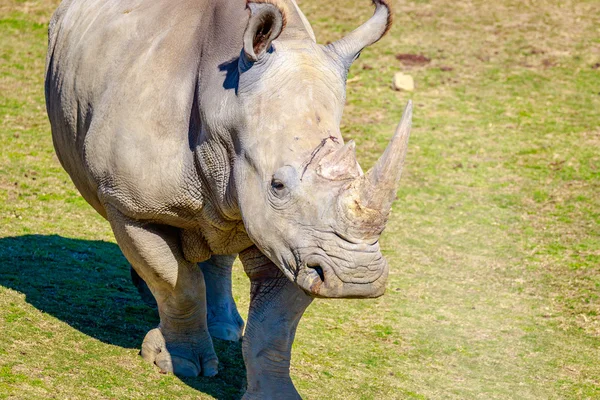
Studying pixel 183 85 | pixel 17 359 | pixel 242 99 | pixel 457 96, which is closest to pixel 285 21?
pixel 242 99

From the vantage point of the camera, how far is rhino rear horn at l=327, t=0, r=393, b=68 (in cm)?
530

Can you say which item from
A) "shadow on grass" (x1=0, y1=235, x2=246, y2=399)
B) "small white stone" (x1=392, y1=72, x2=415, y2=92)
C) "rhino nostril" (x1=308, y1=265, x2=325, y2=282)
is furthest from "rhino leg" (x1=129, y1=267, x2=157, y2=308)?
"small white stone" (x1=392, y1=72, x2=415, y2=92)

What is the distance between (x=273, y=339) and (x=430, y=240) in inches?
140

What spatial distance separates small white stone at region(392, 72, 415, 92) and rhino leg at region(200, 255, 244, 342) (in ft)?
19.2

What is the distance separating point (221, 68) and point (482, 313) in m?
3.24

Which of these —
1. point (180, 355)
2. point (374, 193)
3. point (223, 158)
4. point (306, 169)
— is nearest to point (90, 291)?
point (180, 355)

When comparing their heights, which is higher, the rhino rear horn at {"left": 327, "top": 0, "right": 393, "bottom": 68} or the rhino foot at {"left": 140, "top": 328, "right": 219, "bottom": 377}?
the rhino rear horn at {"left": 327, "top": 0, "right": 393, "bottom": 68}

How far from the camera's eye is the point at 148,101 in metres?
5.55

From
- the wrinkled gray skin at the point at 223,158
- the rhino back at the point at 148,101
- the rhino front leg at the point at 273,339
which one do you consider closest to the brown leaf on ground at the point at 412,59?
the wrinkled gray skin at the point at 223,158

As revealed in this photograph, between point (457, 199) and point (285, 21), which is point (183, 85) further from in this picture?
point (457, 199)

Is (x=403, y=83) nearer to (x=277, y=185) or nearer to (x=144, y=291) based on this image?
(x=144, y=291)

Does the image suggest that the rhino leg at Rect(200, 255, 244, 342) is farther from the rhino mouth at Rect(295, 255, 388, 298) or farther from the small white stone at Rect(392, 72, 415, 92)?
the small white stone at Rect(392, 72, 415, 92)

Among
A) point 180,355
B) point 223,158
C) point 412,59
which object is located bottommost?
point 412,59

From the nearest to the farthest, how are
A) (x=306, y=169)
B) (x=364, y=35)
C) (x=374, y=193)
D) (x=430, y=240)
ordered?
(x=374, y=193)
(x=306, y=169)
(x=364, y=35)
(x=430, y=240)
